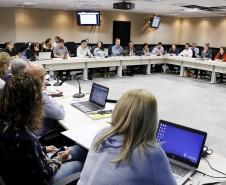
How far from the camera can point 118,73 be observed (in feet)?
31.0

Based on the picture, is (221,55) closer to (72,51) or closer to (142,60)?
(142,60)

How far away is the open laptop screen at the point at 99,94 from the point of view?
2.98 m

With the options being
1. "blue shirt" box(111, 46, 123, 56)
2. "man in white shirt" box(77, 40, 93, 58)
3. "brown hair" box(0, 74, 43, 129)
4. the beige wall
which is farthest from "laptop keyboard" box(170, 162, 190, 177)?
the beige wall

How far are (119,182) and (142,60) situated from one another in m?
8.80

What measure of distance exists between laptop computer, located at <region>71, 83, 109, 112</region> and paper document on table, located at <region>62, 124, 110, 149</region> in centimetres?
54

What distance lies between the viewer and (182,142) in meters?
1.71

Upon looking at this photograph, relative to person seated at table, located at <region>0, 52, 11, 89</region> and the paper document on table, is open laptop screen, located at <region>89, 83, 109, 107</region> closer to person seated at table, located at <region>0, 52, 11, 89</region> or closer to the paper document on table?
the paper document on table

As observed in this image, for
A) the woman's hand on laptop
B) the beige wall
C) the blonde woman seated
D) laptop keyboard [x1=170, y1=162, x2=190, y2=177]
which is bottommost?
the woman's hand on laptop

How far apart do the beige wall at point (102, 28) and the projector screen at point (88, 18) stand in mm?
592

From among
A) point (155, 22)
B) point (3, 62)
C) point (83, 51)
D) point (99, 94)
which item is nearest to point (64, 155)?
point (99, 94)

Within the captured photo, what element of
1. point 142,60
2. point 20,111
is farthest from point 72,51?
point 20,111

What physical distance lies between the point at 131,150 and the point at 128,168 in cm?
8

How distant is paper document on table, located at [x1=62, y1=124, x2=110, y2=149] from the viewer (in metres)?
2.07

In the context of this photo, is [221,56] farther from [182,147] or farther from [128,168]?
[128,168]
